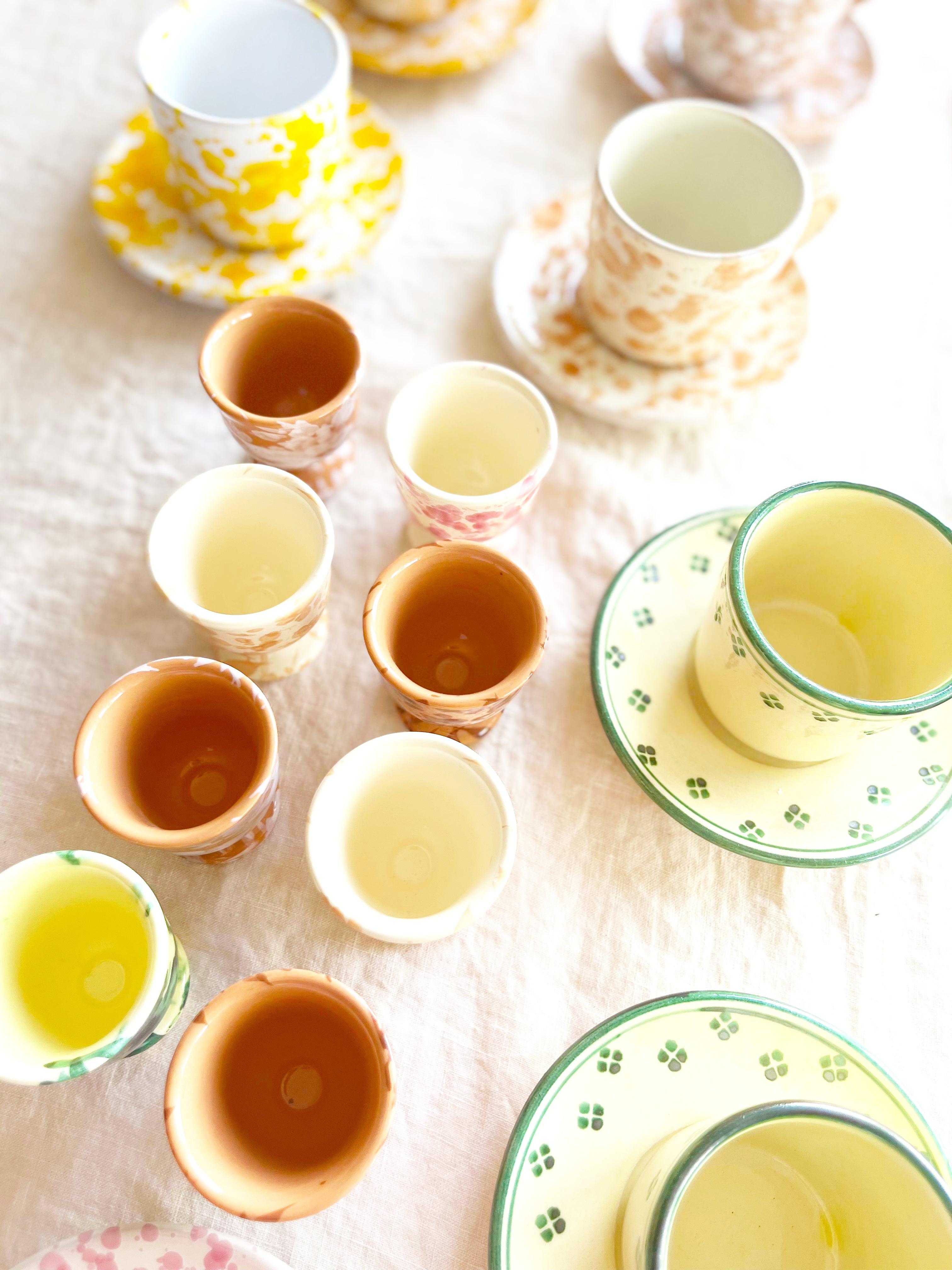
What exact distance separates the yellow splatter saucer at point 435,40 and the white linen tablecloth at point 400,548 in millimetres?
31

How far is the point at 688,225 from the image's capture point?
80 cm

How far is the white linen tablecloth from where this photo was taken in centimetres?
55

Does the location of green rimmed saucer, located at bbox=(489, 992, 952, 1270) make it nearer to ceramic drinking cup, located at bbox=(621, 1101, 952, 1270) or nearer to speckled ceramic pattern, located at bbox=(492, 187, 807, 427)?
ceramic drinking cup, located at bbox=(621, 1101, 952, 1270)

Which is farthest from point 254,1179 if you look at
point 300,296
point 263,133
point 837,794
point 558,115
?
point 558,115

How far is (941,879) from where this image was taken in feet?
2.06

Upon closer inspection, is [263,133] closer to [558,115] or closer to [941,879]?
[558,115]

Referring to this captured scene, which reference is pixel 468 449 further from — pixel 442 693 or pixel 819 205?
pixel 819 205

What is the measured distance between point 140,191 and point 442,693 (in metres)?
0.54

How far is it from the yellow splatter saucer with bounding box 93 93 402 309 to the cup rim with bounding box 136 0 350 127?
0.07 m

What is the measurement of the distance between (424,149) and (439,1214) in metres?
0.87

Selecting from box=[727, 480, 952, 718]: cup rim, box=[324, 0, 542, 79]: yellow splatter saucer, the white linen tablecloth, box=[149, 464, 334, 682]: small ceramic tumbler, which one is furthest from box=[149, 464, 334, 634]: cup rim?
box=[324, 0, 542, 79]: yellow splatter saucer

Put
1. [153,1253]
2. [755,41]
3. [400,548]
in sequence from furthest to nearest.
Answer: [755,41], [400,548], [153,1253]

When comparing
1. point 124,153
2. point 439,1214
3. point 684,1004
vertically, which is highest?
point 124,153

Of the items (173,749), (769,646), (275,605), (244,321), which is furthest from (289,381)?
(769,646)
